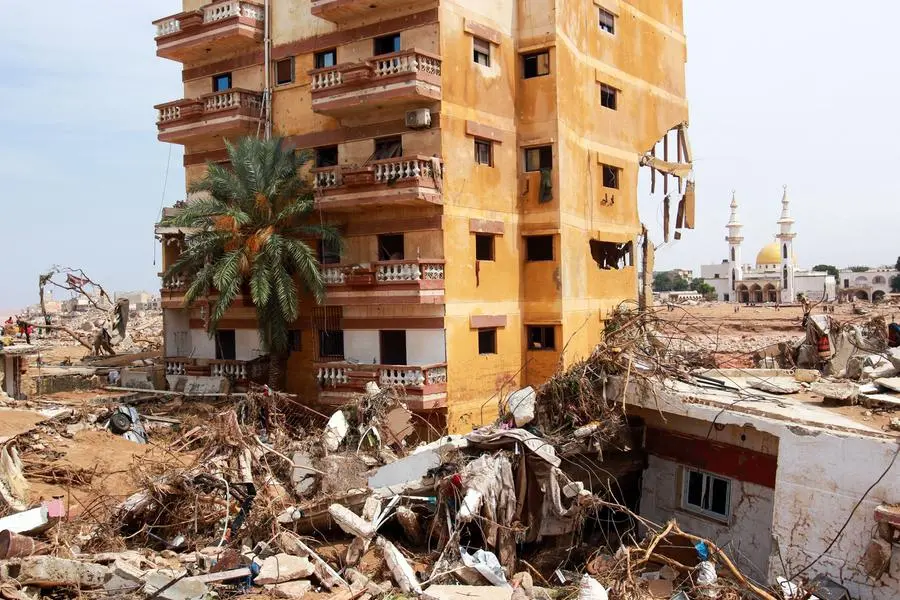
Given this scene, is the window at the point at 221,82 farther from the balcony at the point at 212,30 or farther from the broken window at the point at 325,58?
the broken window at the point at 325,58

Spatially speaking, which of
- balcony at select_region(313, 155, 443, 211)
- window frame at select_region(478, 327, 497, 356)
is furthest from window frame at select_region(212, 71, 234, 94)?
window frame at select_region(478, 327, 497, 356)

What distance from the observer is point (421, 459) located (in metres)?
14.0

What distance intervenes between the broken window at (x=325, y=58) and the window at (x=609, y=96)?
31.7ft

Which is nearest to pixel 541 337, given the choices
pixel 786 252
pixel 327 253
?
pixel 327 253

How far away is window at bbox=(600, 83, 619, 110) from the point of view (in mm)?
27056

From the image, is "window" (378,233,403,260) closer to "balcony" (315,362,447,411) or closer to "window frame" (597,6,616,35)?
"balcony" (315,362,447,411)

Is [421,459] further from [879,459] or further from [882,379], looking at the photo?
[882,379]

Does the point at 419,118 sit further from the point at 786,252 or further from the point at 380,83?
the point at 786,252

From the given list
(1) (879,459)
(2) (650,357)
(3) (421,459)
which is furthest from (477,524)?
(1) (879,459)

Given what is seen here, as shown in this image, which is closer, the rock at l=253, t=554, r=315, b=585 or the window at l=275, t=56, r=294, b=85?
the rock at l=253, t=554, r=315, b=585

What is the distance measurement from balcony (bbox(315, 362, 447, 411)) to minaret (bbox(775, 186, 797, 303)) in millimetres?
83617

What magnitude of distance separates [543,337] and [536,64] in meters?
9.24

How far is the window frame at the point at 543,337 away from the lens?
24.8 meters

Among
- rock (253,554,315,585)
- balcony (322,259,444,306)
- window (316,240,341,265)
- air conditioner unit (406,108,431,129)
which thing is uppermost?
air conditioner unit (406,108,431,129)
